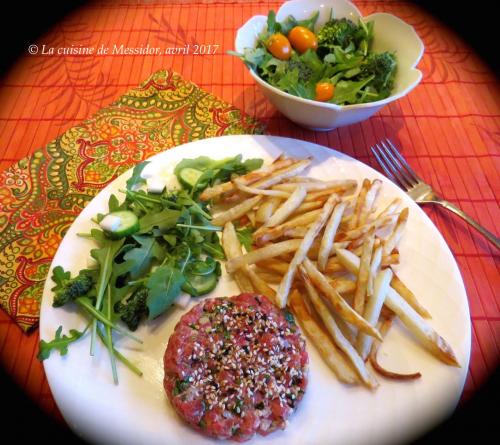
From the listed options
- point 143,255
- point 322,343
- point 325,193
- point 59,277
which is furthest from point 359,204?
point 59,277

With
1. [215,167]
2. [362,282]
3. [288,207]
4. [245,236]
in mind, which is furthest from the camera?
[215,167]

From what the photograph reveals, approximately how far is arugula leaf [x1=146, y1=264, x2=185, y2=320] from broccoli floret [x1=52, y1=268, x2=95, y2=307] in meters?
0.39

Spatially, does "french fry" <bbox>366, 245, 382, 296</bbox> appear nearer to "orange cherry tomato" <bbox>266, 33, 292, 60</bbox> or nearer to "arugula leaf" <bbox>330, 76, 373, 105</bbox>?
"arugula leaf" <bbox>330, 76, 373, 105</bbox>

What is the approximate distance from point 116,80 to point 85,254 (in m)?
2.37

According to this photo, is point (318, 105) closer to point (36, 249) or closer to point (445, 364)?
point (445, 364)

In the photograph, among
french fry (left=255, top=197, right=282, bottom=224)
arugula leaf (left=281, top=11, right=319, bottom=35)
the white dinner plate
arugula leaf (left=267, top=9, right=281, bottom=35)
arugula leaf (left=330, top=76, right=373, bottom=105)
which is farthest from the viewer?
arugula leaf (left=281, top=11, right=319, bottom=35)

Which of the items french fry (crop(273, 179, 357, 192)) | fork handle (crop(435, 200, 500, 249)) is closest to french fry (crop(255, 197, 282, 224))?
french fry (crop(273, 179, 357, 192))

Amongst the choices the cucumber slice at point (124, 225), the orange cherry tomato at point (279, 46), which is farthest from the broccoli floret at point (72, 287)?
the orange cherry tomato at point (279, 46)

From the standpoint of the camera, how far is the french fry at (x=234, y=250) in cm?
265

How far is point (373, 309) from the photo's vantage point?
7.68ft

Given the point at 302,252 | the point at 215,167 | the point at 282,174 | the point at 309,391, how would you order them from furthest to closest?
the point at 215,167, the point at 282,174, the point at 302,252, the point at 309,391

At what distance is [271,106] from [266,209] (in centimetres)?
166

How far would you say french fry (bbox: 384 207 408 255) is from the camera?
2678 mm

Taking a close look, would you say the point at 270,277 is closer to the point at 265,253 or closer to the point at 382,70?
the point at 265,253
